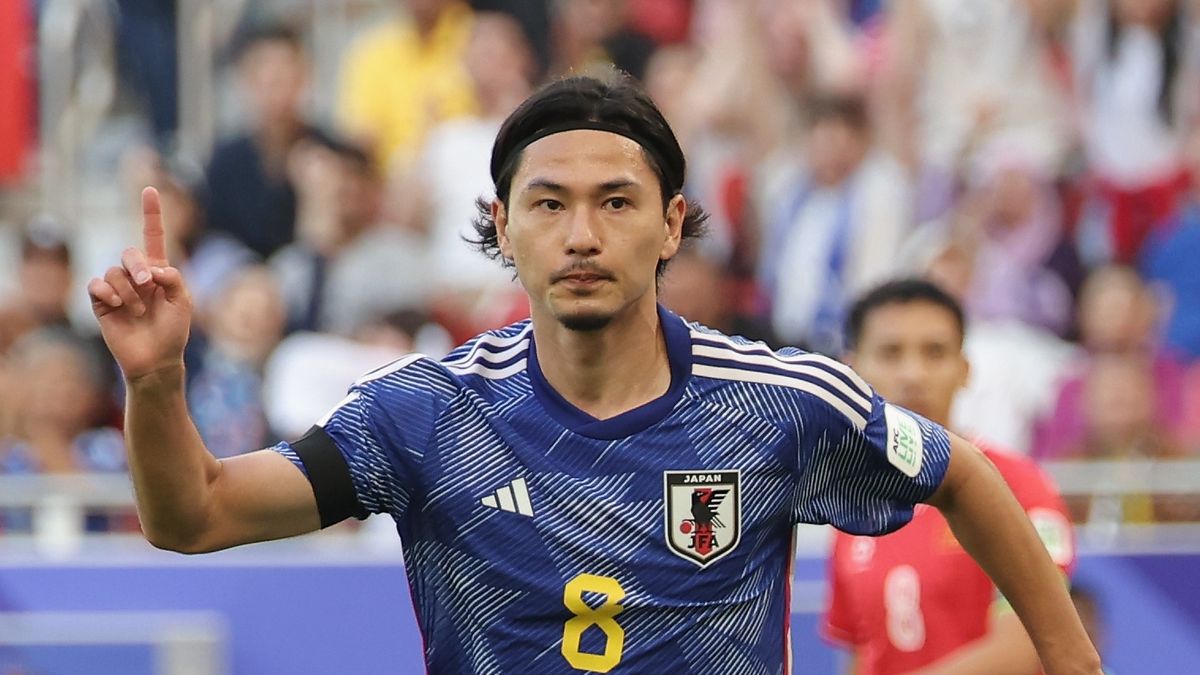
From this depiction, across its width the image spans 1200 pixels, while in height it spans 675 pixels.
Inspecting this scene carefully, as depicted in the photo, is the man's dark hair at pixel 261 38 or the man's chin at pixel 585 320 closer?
the man's chin at pixel 585 320

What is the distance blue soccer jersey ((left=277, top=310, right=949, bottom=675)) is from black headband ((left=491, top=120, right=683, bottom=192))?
374 millimetres

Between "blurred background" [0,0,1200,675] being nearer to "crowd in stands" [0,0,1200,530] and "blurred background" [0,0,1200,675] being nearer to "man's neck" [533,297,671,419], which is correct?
"crowd in stands" [0,0,1200,530]

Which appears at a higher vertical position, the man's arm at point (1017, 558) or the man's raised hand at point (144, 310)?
the man's raised hand at point (144, 310)

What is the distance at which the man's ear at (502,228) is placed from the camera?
404 centimetres

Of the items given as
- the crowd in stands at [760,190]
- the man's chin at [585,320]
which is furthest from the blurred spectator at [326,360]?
the man's chin at [585,320]

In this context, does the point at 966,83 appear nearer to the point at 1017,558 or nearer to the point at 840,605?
the point at 840,605

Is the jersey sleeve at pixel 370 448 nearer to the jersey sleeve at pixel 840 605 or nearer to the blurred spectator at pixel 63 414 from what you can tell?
the jersey sleeve at pixel 840 605

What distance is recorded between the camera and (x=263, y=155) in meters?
10.6

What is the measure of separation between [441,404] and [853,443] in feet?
2.69

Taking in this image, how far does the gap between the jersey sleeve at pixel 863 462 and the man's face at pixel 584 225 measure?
456mm

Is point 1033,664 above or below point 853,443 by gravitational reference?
below

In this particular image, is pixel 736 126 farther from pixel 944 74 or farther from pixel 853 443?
A: pixel 853 443

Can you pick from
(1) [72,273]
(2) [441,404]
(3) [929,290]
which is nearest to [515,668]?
(2) [441,404]

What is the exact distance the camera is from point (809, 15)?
10562 millimetres
